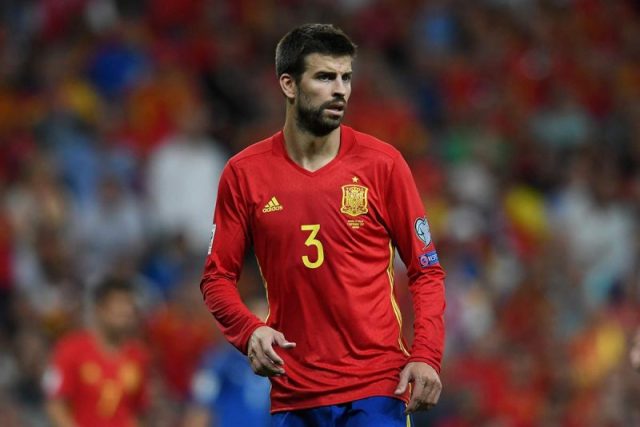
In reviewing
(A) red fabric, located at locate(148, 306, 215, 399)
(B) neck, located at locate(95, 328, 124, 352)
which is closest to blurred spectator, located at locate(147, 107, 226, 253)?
(A) red fabric, located at locate(148, 306, 215, 399)

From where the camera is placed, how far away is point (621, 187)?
13.4 m

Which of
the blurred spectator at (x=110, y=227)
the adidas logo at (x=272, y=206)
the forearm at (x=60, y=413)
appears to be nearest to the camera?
the adidas logo at (x=272, y=206)

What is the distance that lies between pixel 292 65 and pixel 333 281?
0.87m

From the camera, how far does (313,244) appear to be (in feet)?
19.4

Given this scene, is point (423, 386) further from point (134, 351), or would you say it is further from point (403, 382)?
point (134, 351)

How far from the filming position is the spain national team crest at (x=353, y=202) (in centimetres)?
594

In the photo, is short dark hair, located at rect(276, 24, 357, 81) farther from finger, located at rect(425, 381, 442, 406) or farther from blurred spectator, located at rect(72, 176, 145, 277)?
blurred spectator, located at rect(72, 176, 145, 277)

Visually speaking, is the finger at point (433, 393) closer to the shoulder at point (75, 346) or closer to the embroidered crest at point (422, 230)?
the embroidered crest at point (422, 230)

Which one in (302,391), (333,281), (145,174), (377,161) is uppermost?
(145,174)

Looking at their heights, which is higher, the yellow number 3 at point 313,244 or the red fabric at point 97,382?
the yellow number 3 at point 313,244

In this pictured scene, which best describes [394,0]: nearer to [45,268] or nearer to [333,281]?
[45,268]

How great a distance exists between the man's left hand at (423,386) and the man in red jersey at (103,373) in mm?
3794

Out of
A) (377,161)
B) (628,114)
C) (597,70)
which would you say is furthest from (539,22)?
(377,161)

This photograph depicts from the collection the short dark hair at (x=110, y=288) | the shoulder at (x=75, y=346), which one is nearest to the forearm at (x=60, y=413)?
the shoulder at (x=75, y=346)
